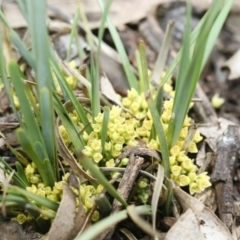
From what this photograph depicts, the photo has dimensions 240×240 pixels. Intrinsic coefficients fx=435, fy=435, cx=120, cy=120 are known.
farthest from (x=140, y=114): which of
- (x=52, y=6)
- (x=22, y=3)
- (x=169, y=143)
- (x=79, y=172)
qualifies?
(x=52, y=6)

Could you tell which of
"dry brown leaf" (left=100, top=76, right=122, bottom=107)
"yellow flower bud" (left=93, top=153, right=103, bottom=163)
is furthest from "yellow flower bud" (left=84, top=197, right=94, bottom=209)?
"dry brown leaf" (left=100, top=76, right=122, bottom=107)

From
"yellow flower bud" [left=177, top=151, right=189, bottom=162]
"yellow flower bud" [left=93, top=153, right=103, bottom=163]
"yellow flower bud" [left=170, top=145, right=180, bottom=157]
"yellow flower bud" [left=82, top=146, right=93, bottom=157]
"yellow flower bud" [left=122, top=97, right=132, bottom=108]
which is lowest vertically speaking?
"yellow flower bud" [left=177, top=151, right=189, bottom=162]

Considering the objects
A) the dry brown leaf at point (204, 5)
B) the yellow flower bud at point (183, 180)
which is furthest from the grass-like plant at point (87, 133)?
the dry brown leaf at point (204, 5)

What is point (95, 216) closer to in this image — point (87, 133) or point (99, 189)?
point (99, 189)

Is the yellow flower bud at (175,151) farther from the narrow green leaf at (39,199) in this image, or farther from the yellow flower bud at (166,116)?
the narrow green leaf at (39,199)

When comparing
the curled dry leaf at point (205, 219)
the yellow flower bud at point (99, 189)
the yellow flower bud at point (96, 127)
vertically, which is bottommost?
the curled dry leaf at point (205, 219)

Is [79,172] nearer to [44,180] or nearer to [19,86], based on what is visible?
[44,180]

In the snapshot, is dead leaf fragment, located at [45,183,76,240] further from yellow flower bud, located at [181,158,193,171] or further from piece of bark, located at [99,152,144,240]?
yellow flower bud, located at [181,158,193,171]
